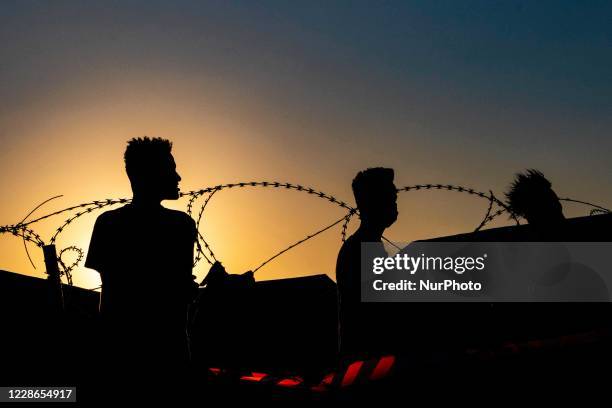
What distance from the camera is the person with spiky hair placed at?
4.80 m

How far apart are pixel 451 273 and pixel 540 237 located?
2.91ft

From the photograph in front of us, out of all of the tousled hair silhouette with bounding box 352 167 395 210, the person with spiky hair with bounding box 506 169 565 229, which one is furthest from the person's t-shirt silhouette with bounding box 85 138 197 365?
the person with spiky hair with bounding box 506 169 565 229

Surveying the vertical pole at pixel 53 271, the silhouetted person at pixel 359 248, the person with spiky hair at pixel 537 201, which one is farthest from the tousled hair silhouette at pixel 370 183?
the vertical pole at pixel 53 271

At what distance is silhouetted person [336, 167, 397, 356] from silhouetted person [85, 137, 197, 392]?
1206 mm

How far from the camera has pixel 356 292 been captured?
437 centimetres

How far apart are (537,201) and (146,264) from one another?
10.5 feet

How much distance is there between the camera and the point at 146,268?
3.62m

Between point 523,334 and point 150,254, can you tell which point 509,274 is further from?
point 150,254

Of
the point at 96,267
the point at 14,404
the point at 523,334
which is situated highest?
the point at 96,267

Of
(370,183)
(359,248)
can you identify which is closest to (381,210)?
(370,183)

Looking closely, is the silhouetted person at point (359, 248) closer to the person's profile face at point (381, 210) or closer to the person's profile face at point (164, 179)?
the person's profile face at point (381, 210)

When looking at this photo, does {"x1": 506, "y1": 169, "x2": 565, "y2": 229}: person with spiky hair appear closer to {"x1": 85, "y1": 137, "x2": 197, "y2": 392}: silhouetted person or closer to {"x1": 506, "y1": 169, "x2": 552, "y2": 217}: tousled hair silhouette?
{"x1": 506, "y1": 169, "x2": 552, "y2": 217}: tousled hair silhouette

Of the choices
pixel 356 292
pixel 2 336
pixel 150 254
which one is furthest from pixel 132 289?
pixel 2 336

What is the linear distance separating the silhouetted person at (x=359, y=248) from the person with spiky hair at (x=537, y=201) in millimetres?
1284
